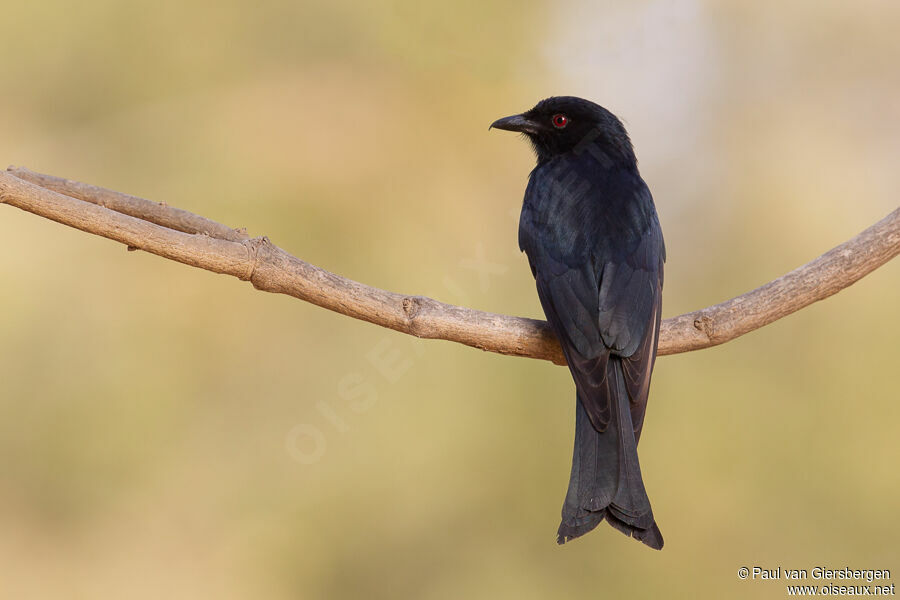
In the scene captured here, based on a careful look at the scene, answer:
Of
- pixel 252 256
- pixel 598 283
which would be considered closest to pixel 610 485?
pixel 598 283

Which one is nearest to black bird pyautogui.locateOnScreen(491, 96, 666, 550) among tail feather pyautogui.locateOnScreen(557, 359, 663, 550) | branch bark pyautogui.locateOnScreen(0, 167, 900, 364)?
tail feather pyautogui.locateOnScreen(557, 359, 663, 550)

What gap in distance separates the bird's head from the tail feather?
142 centimetres

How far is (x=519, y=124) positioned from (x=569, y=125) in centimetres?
24

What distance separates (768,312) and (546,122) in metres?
1.49

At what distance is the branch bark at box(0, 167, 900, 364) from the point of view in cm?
254

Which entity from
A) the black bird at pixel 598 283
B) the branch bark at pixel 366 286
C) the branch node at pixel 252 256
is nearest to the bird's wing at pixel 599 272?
the black bird at pixel 598 283

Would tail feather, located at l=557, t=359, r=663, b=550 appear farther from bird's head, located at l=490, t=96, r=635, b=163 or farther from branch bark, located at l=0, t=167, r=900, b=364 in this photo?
bird's head, located at l=490, t=96, r=635, b=163

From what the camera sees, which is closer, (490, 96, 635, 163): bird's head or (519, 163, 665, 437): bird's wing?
(519, 163, 665, 437): bird's wing

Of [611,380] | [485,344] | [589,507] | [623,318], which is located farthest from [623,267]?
[589,507]

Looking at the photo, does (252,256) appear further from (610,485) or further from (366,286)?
(610,485)

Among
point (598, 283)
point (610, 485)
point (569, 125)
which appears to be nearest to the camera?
point (610, 485)

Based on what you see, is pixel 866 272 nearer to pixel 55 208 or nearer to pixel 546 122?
pixel 546 122

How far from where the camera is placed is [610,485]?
270 centimetres

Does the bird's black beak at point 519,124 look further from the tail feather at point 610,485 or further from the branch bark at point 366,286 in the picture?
the tail feather at point 610,485
